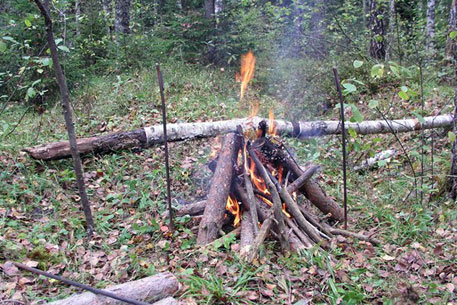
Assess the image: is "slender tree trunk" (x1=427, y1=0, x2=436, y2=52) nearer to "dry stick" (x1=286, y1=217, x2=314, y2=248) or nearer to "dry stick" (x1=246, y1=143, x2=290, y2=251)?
"dry stick" (x1=246, y1=143, x2=290, y2=251)

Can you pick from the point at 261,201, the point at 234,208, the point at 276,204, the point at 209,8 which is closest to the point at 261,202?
the point at 261,201

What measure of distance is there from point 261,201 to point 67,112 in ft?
8.71

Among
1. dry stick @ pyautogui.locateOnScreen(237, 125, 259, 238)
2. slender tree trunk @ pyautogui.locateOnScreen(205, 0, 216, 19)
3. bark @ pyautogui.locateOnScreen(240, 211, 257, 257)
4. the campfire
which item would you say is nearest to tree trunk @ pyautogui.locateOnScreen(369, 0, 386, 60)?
slender tree trunk @ pyautogui.locateOnScreen(205, 0, 216, 19)

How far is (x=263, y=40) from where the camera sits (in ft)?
45.5

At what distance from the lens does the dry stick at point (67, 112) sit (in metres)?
3.95

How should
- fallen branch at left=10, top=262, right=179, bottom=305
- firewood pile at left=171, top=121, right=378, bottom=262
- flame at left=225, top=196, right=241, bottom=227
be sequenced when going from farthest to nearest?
flame at left=225, top=196, right=241, bottom=227
firewood pile at left=171, top=121, right=378, bottom=262
fallen branch at left=10, top=262, right=179, bottom=305

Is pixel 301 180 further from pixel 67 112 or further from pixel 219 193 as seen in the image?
pixel 67 112

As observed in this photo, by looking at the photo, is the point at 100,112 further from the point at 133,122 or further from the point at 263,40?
the point at 263,40

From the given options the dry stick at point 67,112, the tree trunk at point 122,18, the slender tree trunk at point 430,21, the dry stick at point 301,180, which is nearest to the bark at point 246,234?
the dry stick at point 301,180

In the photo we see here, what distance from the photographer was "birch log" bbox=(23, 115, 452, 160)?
5.85 m

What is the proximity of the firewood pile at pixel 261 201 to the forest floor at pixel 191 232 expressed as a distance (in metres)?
0.20

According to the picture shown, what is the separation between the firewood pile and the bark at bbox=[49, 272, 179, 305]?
2.94 feet

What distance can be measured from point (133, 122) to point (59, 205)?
9.74ft

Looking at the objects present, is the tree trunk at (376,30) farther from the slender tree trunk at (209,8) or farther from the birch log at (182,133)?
the slender tree trunk at (209,8)
